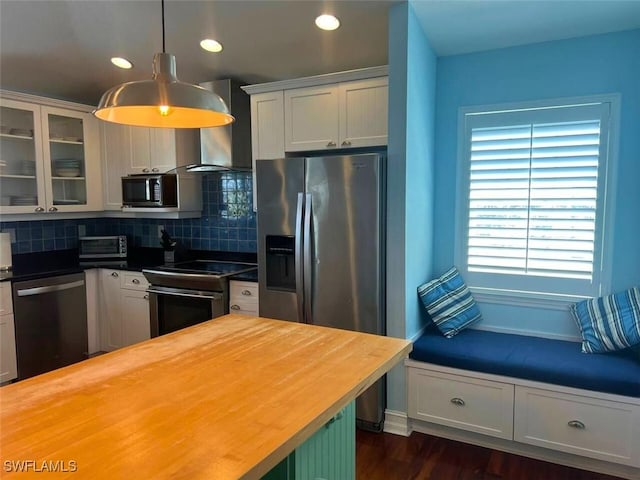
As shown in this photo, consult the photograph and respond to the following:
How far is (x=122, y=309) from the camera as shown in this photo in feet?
13.1

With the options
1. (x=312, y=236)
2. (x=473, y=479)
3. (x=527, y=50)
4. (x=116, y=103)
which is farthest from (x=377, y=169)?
(x=473, y=479)

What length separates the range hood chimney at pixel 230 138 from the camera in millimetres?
3663

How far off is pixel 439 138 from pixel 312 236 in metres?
1.20

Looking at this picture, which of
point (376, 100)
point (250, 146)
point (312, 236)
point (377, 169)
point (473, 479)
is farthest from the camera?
point (250, 146)

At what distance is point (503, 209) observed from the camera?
3061 millimetres

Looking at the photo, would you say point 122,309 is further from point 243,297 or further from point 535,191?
point 535,191

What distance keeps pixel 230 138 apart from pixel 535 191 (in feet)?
7.63

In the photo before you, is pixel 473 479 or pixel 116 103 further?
pixel 473 479

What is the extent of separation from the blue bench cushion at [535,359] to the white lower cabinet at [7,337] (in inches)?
117

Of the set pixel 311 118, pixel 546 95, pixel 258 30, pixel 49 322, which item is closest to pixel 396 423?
pixel 311 118

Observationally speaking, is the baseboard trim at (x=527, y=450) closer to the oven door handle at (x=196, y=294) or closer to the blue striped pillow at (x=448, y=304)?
the blue striped pillow at (x=448, y=304)

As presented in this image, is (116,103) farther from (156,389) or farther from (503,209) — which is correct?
(503,209)

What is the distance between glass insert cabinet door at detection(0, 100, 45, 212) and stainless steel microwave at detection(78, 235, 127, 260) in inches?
23.7

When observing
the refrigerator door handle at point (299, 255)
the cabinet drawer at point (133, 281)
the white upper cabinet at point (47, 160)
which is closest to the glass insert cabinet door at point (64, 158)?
the white upper cabinet at point (47, 160)
